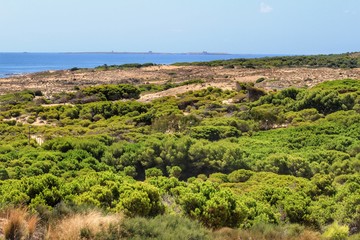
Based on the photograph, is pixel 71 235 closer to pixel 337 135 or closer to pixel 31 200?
pixel 31 200

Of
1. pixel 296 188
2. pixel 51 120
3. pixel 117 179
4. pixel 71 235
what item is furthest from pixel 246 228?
pixel 51 120

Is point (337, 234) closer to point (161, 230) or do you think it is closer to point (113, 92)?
point (161, 230)

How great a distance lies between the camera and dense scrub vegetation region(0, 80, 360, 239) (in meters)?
8.48

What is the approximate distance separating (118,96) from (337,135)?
26.1m

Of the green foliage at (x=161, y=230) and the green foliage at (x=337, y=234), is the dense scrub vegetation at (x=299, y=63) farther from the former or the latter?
the green foliage at (x=161, y=230)

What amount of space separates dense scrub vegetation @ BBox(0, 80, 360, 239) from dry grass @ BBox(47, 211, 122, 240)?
0.07 metres

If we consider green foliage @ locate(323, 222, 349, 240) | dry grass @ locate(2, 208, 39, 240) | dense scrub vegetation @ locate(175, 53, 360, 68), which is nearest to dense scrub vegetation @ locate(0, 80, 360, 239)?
green foliage @ locate(323, 222, 349, 240)

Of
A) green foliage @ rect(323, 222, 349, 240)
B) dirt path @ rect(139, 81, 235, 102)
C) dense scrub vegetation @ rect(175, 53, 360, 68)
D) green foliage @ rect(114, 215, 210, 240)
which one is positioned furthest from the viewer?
dense scrub vegetation @ rect(175, 53, 360, 68)

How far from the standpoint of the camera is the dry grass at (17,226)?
618 cm

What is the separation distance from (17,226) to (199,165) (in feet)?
41.2

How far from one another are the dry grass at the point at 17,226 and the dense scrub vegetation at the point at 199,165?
0.76 meters

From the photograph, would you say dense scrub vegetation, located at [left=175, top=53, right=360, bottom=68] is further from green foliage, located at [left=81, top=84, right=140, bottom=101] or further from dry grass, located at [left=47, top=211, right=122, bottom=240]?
dry grass, located at [left=47, top=211, right=122, bottom=240]

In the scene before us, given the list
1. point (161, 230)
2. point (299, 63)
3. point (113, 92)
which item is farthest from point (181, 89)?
point (299, 63)

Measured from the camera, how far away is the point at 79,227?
6.41 metres
